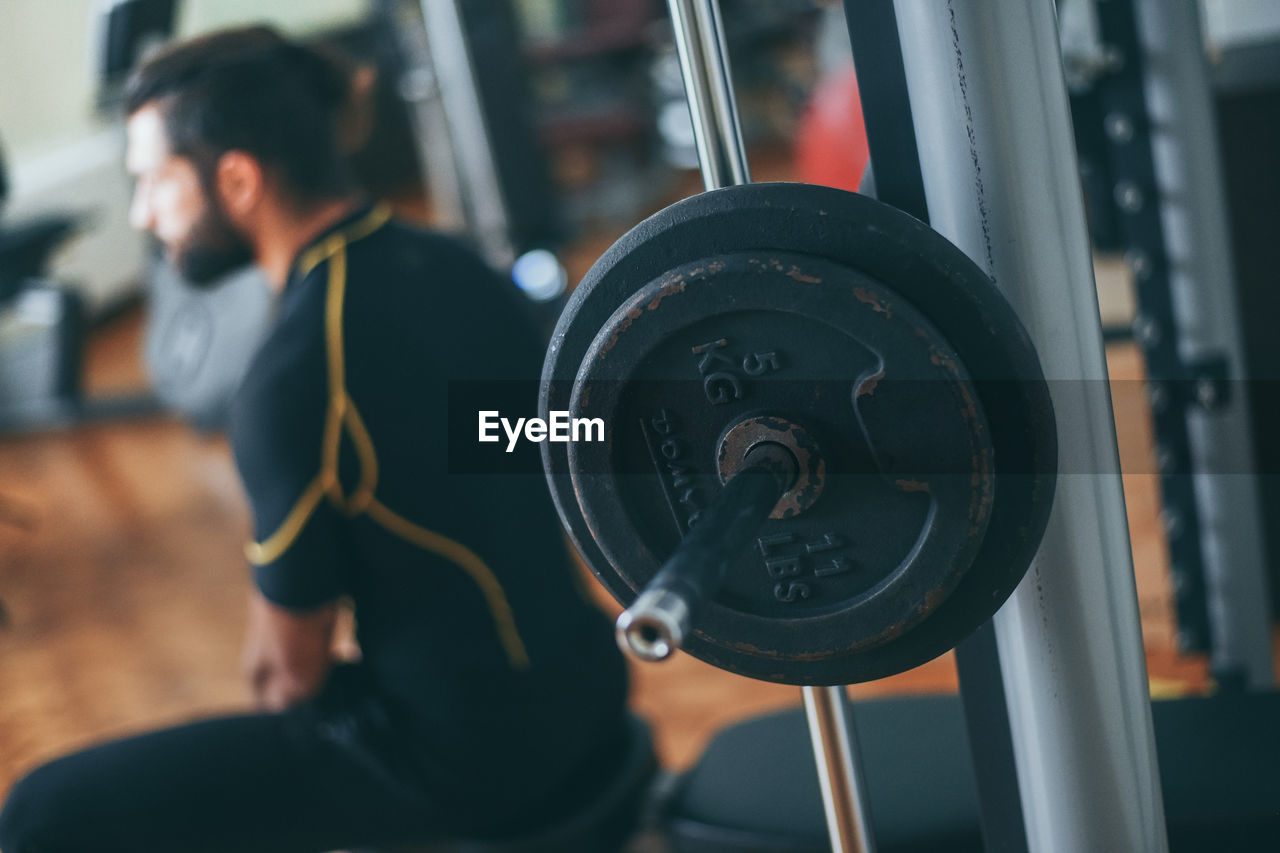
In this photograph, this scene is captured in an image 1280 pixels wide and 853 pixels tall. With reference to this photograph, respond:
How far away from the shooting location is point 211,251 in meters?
1.26

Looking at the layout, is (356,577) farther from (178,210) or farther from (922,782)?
(922,782)

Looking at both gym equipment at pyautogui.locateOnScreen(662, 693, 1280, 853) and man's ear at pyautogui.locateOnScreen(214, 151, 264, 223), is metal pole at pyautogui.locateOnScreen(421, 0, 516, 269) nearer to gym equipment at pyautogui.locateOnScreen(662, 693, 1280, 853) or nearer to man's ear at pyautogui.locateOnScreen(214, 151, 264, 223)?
man's ear at pyautogui.locateOnScreen(214, 151, 264, 223)

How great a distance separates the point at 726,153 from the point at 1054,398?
0.19 metres

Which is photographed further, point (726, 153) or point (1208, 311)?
point (1208, 311)

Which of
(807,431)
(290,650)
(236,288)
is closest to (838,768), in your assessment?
(807,431)

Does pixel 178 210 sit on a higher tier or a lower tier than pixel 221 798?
higher

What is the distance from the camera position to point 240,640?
239cm

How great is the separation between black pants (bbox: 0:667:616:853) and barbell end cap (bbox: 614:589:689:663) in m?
0.81

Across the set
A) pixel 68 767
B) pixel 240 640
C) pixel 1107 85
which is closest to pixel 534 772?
pixel 68 767

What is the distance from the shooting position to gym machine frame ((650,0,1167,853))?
53cm

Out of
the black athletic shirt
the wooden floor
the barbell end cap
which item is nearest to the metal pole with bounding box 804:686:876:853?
the barbell end cap

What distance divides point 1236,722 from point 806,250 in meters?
0.76

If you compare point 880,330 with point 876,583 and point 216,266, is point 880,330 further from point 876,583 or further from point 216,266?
point 216,266

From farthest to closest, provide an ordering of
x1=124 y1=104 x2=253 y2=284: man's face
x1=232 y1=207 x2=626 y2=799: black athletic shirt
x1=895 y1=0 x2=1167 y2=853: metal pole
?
x1=124 y1=104 x2=253 y2=284: man's face
x1=232 y1=207 x2=626 y2=799: black athletic shirt
x1=895 y1=0 x2=1167 y2=853: metal pole
